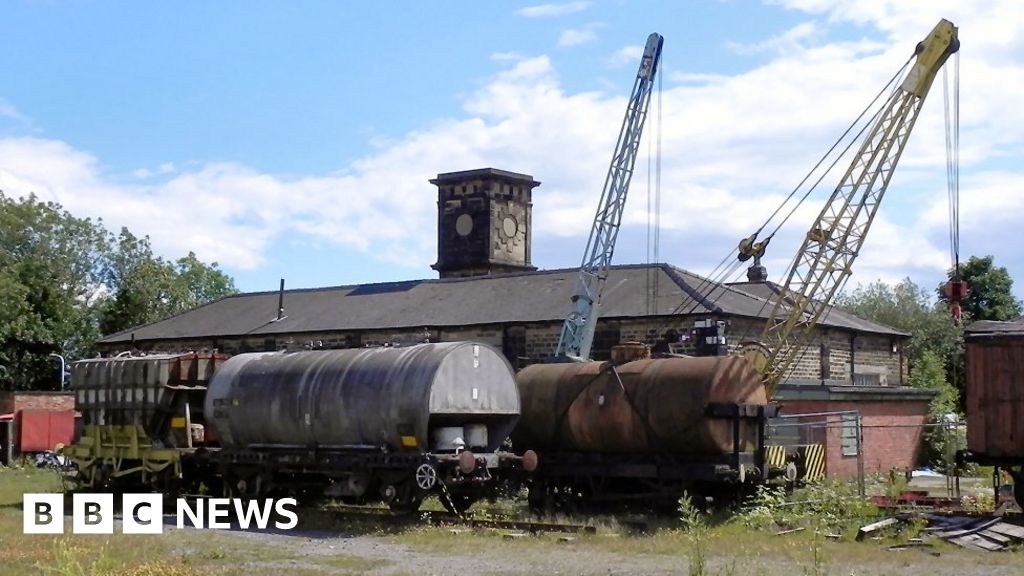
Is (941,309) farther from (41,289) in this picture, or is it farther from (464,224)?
(41,289)

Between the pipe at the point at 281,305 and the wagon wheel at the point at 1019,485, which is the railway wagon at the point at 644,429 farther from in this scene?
the pipe at the point at 281,305

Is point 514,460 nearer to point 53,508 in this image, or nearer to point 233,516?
point 233,516

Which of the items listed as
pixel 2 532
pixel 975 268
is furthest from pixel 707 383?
pixel 975 268

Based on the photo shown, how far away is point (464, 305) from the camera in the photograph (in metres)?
36.3

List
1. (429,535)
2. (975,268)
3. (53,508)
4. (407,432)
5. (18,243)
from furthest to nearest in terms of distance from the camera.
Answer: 1. (975,268)
2. (18,243)
3. (53,508)
4. (407,432)
5. (429,535)

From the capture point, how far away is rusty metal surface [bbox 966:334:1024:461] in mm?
19438

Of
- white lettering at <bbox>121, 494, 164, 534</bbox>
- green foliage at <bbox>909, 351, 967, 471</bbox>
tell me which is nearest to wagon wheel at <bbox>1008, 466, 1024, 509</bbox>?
green foliage at <bbox>909, 351, 967, 471</bbox>

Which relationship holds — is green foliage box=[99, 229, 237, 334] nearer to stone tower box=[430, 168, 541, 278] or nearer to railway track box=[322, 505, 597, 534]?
stone tower box=[430, 168, 541, 278]

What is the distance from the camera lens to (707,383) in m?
19.7

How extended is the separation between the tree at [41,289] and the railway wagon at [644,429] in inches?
1356

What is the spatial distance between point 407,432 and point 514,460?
6.62 ft

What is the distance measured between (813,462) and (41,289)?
137 ft

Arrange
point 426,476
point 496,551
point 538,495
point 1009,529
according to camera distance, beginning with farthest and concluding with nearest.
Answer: point 538,495, point 426,476, point 1009,529, point 496,551

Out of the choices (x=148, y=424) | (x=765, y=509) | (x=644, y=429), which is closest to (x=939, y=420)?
(x=644, y=429)
